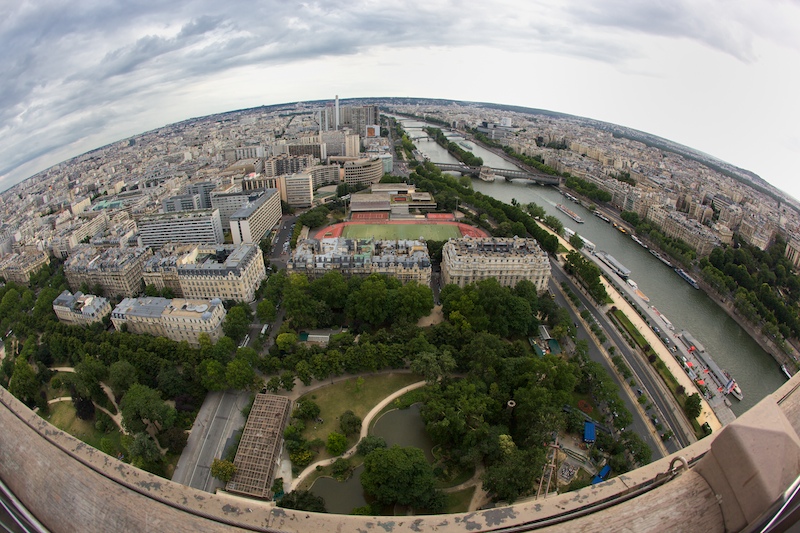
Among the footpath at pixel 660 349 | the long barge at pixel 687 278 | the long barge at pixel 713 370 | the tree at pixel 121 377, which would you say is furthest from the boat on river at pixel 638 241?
the tree at pixel 121 377

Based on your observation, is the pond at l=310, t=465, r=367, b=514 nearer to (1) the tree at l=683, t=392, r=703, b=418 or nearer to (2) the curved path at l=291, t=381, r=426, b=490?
(2) the curved path at l=291, t=381, r=426, b=490

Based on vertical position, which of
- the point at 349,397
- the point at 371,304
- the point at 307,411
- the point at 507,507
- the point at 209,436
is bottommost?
the point at 209,436

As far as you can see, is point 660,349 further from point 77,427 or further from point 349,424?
point 77,427

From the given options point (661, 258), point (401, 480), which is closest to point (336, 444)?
point (401, 480)

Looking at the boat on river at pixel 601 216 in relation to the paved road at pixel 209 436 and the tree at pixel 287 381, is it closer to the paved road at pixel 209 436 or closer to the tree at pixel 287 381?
the tree at pixel 287 381

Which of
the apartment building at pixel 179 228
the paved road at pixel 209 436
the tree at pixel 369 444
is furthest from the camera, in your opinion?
the apartment building at pixel 179 228

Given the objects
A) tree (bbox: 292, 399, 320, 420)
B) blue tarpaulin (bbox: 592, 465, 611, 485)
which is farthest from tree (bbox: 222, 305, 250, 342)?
blue tarpaulin (bbox: 592, 465, 611, 485)
